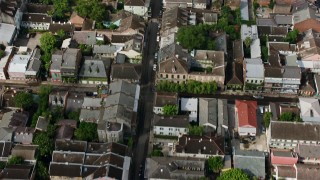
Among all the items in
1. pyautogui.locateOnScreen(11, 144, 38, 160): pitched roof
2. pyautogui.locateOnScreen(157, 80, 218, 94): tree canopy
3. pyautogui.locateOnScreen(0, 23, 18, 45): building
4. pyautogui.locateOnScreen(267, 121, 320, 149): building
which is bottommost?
pyautogui.locateOnScreen(11, 144, 38, 160): pitched roof

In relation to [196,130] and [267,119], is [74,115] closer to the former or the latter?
[196,130]

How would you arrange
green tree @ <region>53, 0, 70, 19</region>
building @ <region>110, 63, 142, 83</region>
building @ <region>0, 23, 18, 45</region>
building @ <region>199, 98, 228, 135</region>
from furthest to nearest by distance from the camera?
green tree @ <region>53, 0, 70, 19</region> < building @ <region>0, 23, 18, 45</region> < building @ <region>110, 63, 142, 83</region> < building @ <region>199, 98, 228, 135</region>

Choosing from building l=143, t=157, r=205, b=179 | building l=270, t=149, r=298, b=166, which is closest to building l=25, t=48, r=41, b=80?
building l=143, t=157, r=205, b=179

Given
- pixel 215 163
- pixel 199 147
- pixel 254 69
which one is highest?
pixel 254 69

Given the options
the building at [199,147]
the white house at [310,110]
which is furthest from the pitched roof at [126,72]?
the white house at [310,110]

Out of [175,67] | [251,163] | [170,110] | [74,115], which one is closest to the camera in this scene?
[251,163]

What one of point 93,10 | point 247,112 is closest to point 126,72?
point 93,10

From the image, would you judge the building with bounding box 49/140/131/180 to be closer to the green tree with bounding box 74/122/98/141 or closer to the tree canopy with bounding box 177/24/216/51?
the green tree with bounding box 74/122/98/141

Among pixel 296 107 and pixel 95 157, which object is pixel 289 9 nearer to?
pixel 296 107
